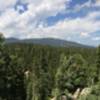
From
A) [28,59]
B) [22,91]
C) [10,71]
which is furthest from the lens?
[28,59]

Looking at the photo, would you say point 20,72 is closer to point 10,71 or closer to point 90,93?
point 10,71

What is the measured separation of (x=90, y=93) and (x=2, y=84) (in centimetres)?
3542

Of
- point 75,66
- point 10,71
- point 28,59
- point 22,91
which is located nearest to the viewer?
point 10,71

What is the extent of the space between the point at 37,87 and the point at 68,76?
25.9 feet

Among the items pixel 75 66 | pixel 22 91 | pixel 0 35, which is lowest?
pixel 22 91

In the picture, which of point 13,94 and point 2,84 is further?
point 13,94

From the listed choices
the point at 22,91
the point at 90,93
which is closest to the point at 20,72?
the point at 22,91

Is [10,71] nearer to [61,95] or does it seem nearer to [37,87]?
[37,87]

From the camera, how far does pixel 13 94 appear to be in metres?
60.8

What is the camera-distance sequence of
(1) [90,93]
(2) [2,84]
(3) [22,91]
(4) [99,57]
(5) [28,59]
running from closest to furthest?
(1) [90,93], (2) [2,84], (3) [22,91], (4) [99,57], (5) [28,59]

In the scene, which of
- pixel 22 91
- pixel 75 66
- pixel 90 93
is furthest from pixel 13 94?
pixel 90 93

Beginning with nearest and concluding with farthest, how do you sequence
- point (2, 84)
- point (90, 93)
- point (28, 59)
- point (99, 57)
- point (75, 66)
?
1. point (90, 93)
2. point (2, 84)
3. point (75, 66)
4. point (99, 57)
5. point (28, 59)

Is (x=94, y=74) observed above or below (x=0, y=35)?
below

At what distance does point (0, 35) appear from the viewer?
172 feet
